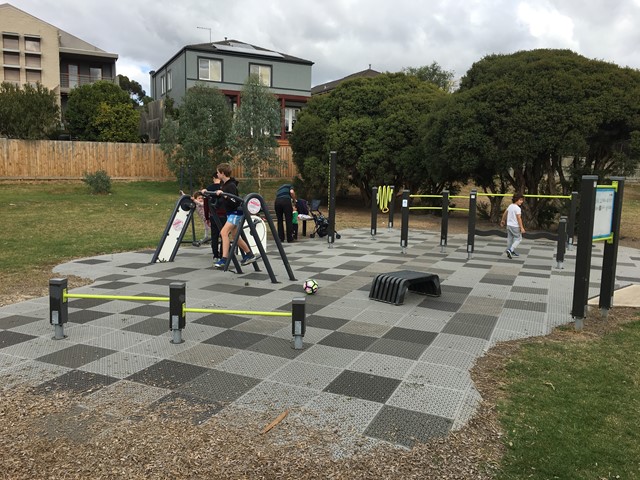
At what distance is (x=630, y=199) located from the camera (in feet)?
88.3

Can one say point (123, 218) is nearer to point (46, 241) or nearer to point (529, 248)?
point (46, 241)

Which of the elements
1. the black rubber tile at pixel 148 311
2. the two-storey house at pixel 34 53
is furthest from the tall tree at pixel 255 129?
the two-storey house at pixel 34 53

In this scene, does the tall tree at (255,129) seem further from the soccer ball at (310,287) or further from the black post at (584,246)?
the black post at (584,246)

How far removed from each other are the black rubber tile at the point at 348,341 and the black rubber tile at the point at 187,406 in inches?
61.1

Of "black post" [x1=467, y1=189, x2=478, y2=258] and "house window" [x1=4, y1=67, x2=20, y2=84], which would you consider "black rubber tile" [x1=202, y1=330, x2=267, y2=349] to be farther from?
"house window" [x1=4, y1=67, x2=20, y2=84]

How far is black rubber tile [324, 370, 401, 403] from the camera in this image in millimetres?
3711

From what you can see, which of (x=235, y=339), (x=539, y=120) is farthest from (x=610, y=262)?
(x=539, y=120)

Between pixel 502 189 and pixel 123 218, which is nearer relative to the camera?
pixel 123 218

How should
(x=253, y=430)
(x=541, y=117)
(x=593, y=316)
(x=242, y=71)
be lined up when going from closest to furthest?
(x=253, y=430) → (x=593, y=316) → (x=541, y=117) → (x=242, y=71)

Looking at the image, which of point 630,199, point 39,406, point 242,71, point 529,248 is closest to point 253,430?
point 39,406

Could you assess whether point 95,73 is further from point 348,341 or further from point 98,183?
point 348,341

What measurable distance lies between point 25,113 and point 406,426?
30448 millimetres

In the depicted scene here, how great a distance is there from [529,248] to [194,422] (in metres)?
11.0

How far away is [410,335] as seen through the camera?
5184 millimetres
